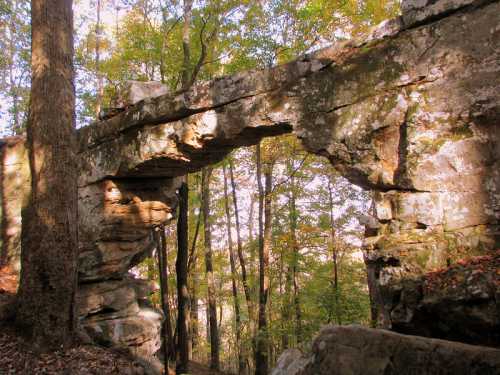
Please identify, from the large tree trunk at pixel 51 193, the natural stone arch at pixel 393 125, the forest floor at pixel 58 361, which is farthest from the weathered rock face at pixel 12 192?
the forest floor at pixel 58 361

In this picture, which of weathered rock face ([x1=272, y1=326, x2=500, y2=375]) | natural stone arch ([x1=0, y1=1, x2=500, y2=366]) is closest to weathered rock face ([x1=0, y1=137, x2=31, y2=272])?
natural stone arch ([x1=0, y1=1, x2=500, y2=366])

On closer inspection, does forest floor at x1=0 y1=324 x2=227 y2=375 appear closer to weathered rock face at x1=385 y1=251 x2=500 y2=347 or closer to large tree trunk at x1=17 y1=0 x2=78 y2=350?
large tree trunk at x1=17 y1=0 x2=78 y2=350

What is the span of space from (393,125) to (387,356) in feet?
11.1

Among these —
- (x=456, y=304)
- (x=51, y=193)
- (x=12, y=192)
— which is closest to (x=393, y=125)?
(x=456, y=304)

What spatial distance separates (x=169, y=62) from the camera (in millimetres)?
12695

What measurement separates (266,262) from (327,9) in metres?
8.62

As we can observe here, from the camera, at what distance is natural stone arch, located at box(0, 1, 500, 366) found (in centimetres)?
486

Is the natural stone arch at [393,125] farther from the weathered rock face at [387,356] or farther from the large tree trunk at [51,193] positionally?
the large tree trunk at [51,193]

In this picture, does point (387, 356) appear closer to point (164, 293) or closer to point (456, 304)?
point (456, 304)

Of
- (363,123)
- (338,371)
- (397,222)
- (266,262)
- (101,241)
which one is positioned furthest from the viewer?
(266,262)

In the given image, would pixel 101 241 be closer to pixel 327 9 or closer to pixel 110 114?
pixel 110 114

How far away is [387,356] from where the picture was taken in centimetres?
372

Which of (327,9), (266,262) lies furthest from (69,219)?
(327,9)

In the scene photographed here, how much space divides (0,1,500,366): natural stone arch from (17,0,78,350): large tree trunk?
7.06 feet
